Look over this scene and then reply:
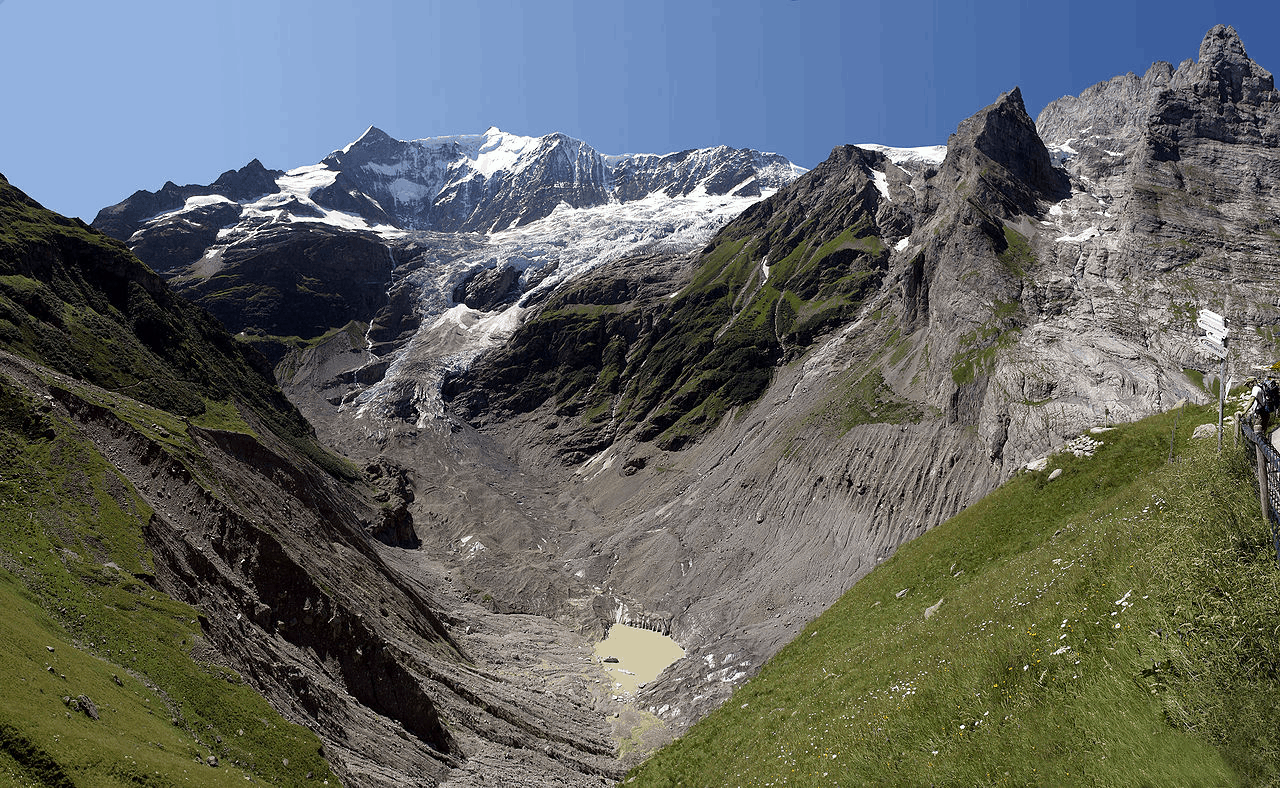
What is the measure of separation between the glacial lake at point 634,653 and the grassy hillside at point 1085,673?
4609 cm

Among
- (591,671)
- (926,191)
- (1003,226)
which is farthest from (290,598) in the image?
(926,191)

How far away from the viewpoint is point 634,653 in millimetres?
76125

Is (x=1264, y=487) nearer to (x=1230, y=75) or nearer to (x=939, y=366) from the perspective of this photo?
Answer: (x=939, y=366)

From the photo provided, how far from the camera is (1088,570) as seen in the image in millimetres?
14914

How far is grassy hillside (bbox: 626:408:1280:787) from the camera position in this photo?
872cm

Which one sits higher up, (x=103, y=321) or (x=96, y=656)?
(x=103, y=321)

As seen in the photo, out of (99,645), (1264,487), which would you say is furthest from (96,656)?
(1264,487)

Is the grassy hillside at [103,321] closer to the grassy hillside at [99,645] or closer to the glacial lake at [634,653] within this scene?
the grassy hillside at [99,645]

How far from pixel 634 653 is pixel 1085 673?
2781 inches

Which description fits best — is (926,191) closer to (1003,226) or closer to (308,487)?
(1003,226)

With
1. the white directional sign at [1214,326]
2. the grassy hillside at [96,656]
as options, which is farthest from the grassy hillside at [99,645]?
the white directional sign at [1214,326]

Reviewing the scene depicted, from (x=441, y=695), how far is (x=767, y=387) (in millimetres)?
110908

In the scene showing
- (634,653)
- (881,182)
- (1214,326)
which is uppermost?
(881,182)

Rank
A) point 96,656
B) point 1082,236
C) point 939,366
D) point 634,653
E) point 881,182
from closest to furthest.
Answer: point 96,656, point 634,653, point 939,366, point 1082,236, point 881,182
